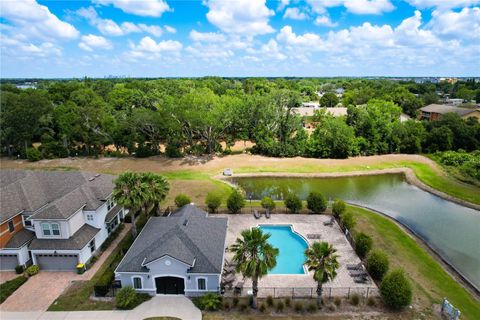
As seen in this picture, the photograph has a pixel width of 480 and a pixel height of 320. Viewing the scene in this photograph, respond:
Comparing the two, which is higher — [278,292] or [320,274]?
[320,274]

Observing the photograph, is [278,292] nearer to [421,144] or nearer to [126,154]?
[126,154]

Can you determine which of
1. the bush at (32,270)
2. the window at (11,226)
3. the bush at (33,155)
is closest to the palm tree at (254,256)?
the bush at (32,270)

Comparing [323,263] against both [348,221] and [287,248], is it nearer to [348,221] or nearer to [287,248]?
[287,248]

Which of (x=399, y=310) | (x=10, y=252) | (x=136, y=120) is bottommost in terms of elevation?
(x=399, y=310)

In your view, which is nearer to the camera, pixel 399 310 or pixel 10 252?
pixel 399 310

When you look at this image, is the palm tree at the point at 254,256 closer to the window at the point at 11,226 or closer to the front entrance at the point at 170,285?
the front entrance at the point at 170,285

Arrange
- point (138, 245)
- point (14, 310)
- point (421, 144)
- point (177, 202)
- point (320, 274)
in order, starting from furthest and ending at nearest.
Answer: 1. point (421, 144)
2. point (177, 202)
3. point (138, 245)
4. point (14, 310)
5. point (320, 274)

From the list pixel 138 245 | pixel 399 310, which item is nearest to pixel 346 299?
pixel 399 310
